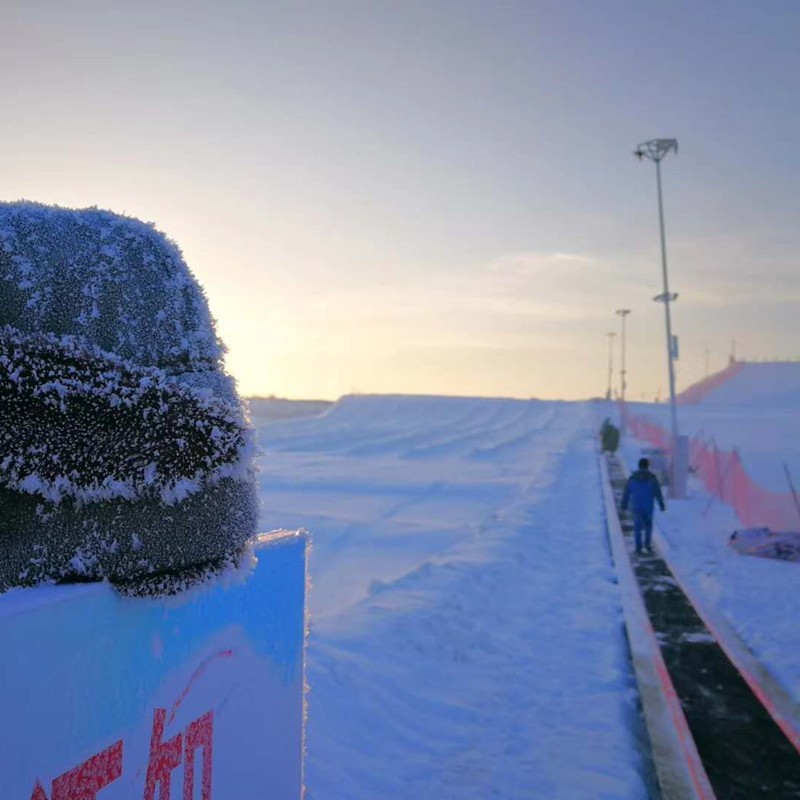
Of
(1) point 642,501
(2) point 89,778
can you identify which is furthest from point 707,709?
(1) point 642,501

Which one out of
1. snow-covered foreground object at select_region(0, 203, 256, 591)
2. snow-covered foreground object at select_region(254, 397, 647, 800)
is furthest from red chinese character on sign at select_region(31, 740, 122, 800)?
snow-covered foreground object at select_region(254, 397, 647, 800)

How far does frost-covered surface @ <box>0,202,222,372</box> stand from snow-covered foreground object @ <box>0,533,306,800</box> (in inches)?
21.1

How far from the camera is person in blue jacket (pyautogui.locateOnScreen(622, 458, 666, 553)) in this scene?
1300cm

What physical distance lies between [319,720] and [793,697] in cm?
393

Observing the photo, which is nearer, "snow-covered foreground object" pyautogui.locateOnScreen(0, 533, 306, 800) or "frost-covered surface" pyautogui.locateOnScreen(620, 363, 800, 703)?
"snow-covered foreground object" pyautogui.locateOnScreen(0, 533, 306, 800)

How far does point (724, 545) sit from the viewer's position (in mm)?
13297

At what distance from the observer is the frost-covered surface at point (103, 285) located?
1.54 metres

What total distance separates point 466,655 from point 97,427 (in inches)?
238

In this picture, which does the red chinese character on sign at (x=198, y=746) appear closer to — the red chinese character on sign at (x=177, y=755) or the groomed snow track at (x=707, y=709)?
the red chinese character on sign at (x=177, y=755)

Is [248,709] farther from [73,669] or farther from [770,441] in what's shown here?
[770,441]

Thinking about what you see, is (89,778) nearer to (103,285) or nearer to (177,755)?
(177,755)

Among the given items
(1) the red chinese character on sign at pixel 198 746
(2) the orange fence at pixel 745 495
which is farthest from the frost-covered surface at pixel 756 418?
(1) the red chinese character on sign at pixel 198 746

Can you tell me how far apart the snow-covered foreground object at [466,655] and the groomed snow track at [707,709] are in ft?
0.71

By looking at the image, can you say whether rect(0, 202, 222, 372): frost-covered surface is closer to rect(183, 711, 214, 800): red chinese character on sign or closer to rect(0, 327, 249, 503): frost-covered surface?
rect(0, 327, 249, 503): frost-covered surface
